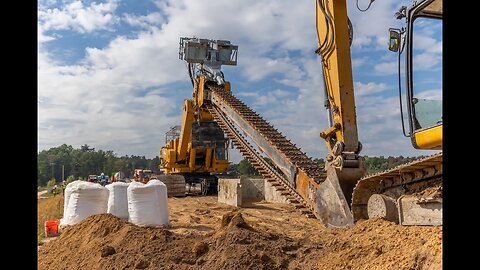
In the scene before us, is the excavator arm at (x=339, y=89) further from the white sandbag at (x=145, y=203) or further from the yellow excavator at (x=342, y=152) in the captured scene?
the white sandbag at (x=145, y=203)

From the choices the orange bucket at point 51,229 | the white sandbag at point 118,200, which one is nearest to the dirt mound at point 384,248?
the white sandbag at point 118,200

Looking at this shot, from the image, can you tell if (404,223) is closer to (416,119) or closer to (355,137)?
(416,119)

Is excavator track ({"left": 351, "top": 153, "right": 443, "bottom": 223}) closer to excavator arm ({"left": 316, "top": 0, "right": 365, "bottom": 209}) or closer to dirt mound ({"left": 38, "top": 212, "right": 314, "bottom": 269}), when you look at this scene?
excavator arm ({"left": 316, "top": 0, "right": 365, "bottom": 209})

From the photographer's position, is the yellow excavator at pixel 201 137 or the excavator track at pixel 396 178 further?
the yellow excavator at pixel 201 137

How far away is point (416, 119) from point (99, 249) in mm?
4230

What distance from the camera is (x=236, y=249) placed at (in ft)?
16.5

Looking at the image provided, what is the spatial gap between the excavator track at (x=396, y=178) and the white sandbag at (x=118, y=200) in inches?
172

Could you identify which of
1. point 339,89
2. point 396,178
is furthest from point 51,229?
point 396,178

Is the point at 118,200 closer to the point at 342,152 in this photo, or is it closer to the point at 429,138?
the point at 342,152

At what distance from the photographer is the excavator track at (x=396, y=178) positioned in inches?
196

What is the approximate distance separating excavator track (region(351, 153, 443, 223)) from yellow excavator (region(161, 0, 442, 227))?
0.01 meters

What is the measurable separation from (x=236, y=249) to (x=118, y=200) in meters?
4.09

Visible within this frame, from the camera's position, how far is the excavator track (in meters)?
4.97
